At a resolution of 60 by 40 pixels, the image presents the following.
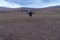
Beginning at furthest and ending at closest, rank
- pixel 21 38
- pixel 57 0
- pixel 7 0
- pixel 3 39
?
pixel 21 38
pixel 3 39
pixel 7 0
pixel 57 0

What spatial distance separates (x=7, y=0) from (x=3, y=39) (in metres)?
1.53

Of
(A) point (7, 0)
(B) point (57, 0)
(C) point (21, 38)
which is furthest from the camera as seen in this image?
(C) point (21, 38)

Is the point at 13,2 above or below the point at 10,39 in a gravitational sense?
above

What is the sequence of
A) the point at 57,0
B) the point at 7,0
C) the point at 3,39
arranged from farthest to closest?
the point at 3,39 → the point at 7,0 → the point at 57,0

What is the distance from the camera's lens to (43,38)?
5633 mm

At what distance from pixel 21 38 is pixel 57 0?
2.32 m

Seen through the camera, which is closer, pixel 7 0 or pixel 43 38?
pixel 7 0

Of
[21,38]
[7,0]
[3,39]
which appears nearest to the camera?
[7,0]

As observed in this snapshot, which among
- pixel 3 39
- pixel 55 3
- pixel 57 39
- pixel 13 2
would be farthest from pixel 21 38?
pixel 55 3

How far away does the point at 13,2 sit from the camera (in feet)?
14.7

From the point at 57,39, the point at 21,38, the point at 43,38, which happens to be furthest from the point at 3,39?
the point at 57,39

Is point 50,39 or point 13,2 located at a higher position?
point 13,2

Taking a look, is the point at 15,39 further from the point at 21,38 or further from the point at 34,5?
the point at 34,5

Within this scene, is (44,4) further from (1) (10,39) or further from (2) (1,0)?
(1) (10,39)
